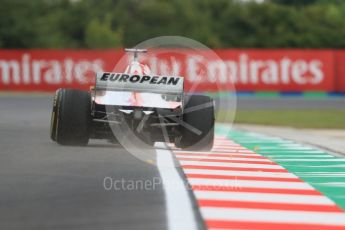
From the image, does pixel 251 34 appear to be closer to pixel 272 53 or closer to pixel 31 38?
pixel 31 38

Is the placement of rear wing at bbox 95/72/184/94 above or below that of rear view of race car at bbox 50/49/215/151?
above

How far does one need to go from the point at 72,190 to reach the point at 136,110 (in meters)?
4.50

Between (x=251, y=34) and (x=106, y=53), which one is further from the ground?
(x=106, y=53)

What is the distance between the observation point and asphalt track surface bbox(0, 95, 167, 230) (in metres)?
7.45

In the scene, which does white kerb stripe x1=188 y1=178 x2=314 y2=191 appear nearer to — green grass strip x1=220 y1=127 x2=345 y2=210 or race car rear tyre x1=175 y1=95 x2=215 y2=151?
green grass strip x1=220 y1=127 x2=345 y2=210

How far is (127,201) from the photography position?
859 cm

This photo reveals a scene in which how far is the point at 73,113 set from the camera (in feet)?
46.2

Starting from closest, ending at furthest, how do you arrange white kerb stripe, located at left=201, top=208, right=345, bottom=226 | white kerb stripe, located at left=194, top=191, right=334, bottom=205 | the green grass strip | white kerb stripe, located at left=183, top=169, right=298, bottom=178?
1. white kerb stripe, located at left=201, top=208, right=345, bottom=226
2. white kerb stripe, located at left=194, top=191, right=334, bottom=205
3. the green grass strip
4. white kerb stripe, located at left=183, top=169, right=298, bottom=178

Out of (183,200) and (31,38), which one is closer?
(183,200)

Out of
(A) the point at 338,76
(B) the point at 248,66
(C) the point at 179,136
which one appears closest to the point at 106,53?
(B) the point at 248,66

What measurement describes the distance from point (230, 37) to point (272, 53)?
4730cm

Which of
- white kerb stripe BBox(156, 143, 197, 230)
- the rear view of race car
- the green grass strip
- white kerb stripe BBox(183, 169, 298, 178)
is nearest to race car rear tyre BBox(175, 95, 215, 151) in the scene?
the rear view of race car

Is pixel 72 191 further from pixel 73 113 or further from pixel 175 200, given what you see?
pixel 73 113

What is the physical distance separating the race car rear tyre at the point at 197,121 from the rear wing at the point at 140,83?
41cm
